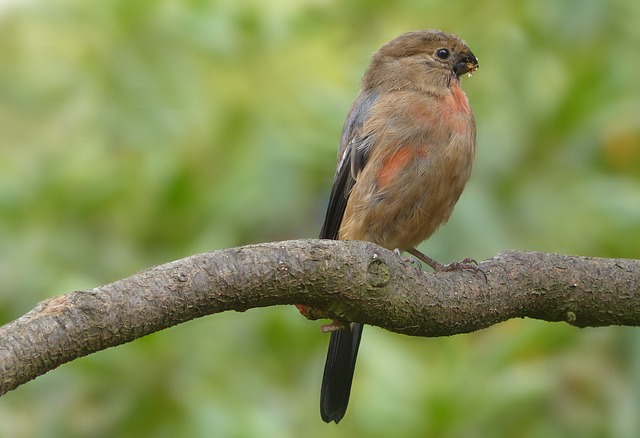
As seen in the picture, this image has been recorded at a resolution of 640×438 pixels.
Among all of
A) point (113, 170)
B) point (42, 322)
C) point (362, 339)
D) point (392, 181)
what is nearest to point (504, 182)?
point (392, 181)

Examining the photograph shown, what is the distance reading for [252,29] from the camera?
17.4 feet

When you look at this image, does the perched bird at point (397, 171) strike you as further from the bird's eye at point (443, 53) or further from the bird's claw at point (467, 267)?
the bird's claw at point (467, 267)

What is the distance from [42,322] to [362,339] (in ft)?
6.65

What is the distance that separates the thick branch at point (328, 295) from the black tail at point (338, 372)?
0.95 metres

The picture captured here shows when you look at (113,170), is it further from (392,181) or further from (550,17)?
(550,17)

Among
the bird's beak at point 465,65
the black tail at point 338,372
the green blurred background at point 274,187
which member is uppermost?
the bird's beak at point 465,65

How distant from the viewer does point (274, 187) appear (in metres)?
5.04

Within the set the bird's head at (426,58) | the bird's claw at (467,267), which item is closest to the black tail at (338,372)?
the bird's claw at (467,267)

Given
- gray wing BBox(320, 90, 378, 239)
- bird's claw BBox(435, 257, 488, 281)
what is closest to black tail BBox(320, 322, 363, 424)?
gray wing BBox(320, 90, 378, 239)

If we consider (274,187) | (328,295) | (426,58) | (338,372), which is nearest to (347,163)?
(274,187)

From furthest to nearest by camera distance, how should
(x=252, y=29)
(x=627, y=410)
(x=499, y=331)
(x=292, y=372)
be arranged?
1. (x=252, y=29)
2. (x=499, y=331)
3. (x=292, y=372)
4. (x=627, y=410)

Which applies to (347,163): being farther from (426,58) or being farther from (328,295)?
(328,295)

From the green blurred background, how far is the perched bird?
0.11 m

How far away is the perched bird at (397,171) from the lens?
4.66 m
